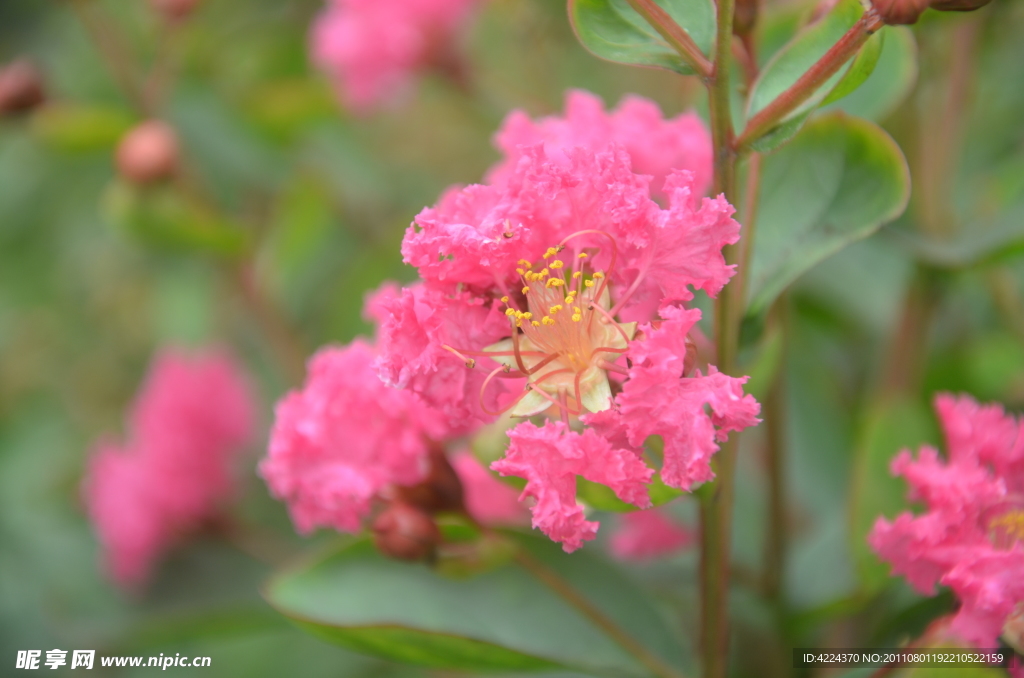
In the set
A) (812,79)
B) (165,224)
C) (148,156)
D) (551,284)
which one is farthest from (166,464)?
(812,79)

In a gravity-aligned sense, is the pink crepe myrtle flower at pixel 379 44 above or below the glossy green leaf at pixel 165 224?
above

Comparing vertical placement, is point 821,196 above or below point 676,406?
above

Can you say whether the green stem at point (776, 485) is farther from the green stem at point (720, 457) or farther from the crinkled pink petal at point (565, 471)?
the crinkled pink petal at point (565, 471)

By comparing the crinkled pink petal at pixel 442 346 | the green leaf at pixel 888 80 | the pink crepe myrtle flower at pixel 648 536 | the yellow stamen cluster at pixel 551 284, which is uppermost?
the green leaf at pixel 888 80

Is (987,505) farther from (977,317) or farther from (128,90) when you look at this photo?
(128,90)

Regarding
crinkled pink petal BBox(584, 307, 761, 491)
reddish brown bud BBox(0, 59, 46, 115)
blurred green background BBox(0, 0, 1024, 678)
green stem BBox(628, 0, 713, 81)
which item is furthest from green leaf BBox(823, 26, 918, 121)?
reddish brown bud BBox(0, 59, 46, 115)

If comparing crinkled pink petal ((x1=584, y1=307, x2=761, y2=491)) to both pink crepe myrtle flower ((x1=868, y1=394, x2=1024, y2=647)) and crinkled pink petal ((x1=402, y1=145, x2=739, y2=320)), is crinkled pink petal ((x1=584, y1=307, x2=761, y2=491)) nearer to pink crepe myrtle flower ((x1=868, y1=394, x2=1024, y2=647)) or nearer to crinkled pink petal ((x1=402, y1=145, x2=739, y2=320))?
crinkled pink petal ((x1=402, y1=145, x2=739, y2=320))

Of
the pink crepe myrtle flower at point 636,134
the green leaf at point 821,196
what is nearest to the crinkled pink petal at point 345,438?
the pink crepe myrtle flower at point 636,134

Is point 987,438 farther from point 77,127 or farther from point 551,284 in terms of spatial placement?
point 77,127
